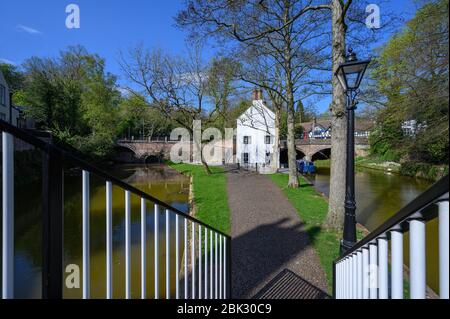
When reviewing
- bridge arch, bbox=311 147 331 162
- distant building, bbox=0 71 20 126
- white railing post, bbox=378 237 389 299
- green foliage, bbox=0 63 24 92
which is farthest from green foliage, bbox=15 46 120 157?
bridge arch, bbox=311 147 331 162

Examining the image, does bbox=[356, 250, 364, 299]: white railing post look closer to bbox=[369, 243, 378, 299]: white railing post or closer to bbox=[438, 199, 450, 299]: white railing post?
bbox=[369, 243, 378, 299]: white railing post

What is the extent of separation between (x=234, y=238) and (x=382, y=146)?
4013mm

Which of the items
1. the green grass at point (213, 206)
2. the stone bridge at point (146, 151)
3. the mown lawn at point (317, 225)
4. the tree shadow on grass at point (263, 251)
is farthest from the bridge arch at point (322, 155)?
the tree shadow on grass at point (263, 251)

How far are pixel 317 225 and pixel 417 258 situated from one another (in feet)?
21.0

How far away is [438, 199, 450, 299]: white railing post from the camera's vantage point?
0.93 m

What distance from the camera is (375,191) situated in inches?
591

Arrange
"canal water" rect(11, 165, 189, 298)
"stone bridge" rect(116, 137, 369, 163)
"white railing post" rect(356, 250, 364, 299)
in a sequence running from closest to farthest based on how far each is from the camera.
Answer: "canal water" rect(11, 165, 189, 298) → "white railing post" rect(356, 250, 364, 299) → "stone bridge" rect(116, 137, 369, 163)

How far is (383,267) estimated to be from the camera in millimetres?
1438

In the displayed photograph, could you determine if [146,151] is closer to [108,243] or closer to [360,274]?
[108,243]

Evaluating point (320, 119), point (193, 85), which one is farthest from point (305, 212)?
point (320, 119)

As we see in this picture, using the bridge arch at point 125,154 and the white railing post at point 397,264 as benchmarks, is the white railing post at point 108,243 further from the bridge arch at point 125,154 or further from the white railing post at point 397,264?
the bridge arch at point 125,154

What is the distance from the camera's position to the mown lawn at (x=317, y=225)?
5078mm

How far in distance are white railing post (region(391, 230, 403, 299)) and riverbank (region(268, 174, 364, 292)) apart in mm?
3142

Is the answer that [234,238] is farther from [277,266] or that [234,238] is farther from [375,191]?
[375,191]
